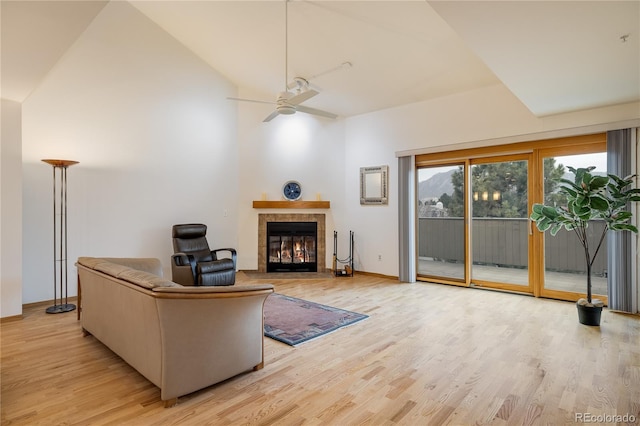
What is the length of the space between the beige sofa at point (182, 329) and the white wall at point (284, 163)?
156 inches

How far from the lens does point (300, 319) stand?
381 cm

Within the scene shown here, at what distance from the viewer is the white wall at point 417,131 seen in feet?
14.9

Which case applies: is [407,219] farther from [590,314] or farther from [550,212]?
[590,314]

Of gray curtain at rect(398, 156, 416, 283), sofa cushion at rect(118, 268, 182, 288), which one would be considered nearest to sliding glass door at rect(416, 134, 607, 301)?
gray curtain at rect(398, 156, 416, 283)

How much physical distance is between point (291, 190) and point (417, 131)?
2604 mm

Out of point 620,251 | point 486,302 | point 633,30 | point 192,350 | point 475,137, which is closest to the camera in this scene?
point 192,350

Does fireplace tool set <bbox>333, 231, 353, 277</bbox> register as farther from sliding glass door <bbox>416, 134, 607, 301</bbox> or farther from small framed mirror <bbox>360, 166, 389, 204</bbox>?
sliding glass door <bbox>416, 134, 607, 301</bbox>

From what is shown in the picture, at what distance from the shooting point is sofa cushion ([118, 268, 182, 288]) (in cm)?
214

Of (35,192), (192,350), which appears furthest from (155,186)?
→ (192,350)

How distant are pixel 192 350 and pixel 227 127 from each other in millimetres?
5044

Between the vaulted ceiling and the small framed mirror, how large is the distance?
116 cm

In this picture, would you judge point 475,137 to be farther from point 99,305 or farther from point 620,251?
point 99,305

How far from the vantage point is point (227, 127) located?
6438mm

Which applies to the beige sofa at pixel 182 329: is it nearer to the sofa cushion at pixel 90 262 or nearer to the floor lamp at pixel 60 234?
the sofa cushion at pixel 90 262
